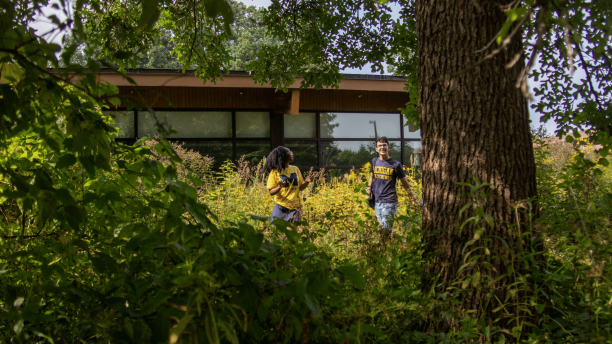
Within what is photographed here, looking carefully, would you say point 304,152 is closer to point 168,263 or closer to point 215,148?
point 215,148

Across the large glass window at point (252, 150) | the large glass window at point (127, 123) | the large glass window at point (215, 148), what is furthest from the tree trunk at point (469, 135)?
the large glass window at point (127, 123)

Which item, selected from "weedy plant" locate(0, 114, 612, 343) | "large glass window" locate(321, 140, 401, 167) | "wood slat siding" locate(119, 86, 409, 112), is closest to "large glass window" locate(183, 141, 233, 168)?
"wood slat siding" locate(119, 86, 409, 112)

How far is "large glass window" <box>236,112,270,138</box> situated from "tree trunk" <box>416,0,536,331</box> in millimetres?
9411

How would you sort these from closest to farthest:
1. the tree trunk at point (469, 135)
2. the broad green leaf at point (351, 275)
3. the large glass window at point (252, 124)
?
the broad green leaf at point (351, 275)
the tree trunk at point (469, 135)
the large glass window at point (252, 124)

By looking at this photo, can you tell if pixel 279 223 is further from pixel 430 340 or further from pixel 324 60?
pixel 324 60

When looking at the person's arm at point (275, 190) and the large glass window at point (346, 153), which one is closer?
the person's arm at point (275, 190)

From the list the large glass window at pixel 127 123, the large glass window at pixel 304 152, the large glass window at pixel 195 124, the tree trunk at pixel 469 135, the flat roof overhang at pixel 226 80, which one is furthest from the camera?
the large glass window at pixel 304 152

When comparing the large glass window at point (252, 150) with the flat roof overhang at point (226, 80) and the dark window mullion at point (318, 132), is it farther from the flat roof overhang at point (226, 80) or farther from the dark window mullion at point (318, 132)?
the flat roof overhang at point (226, 80)

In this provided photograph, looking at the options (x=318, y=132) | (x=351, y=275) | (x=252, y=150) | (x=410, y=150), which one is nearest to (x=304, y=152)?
(x=318, y=132)

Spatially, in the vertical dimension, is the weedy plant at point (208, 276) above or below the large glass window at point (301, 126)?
below

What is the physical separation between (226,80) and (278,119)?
2.16 meters

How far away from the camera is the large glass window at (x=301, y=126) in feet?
39.3

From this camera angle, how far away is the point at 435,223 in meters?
2.51

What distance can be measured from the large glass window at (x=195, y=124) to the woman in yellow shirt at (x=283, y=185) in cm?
628
